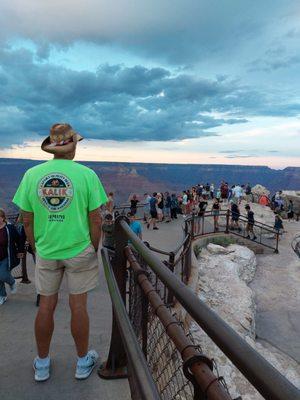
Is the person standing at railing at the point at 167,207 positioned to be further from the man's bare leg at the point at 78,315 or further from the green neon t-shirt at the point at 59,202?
the green neon t-shirt at the point at 59,202

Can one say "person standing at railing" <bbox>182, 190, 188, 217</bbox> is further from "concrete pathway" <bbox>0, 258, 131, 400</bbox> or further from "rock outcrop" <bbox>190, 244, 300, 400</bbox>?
"concrete pathway" <bbox>0, 258, 131, 400</bbox>

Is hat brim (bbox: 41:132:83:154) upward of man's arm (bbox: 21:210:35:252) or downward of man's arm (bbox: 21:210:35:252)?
upward

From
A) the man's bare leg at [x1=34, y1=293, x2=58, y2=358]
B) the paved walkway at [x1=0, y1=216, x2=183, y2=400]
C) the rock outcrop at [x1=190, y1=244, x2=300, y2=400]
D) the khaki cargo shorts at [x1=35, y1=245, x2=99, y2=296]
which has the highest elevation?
the khaki cargo shorts at [x1=35, y1=245, x2=99, y2=296]

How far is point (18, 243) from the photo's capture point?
18.3ft

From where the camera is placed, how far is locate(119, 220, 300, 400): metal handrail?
82 cm

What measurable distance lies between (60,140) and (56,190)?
0.48 m

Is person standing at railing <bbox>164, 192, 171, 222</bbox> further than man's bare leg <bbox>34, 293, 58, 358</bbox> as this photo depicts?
Yes

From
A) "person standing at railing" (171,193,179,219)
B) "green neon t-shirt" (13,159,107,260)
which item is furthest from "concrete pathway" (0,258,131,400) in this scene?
"person standing at railing" (171,193,179,219)

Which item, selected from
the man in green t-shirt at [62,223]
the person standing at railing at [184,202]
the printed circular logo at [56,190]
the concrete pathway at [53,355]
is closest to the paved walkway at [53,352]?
the concrete pathway at [53,355]

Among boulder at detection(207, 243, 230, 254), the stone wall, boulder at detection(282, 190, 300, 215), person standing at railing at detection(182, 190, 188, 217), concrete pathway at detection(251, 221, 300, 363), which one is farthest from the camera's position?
boulder at detection(282, 190, 300, 215)

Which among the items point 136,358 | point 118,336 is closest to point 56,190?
point 118,336

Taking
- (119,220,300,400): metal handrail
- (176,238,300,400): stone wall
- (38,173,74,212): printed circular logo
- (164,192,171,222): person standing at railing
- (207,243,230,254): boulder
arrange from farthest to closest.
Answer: (164,192,171,222): person standing at railing < (207,243,230,254): boulder < (176,238,300,400): stone wall < (38,173,74,212): printed circular logo < (119,220,300,400): metal handrail

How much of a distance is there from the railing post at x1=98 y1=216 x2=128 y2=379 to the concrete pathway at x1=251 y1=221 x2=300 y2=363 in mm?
9142

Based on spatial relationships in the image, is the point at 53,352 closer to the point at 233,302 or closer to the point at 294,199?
the point at 233,302
